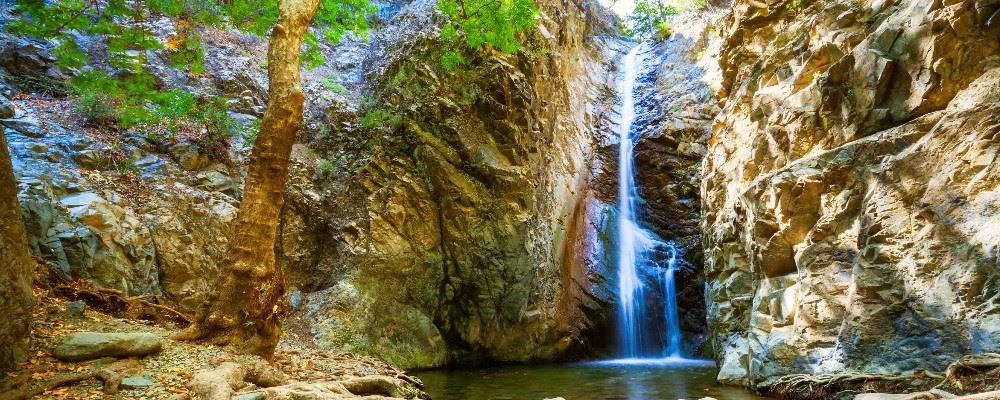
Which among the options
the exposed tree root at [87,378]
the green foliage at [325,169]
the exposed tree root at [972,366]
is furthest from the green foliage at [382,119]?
the exposed tree root at [972,366]

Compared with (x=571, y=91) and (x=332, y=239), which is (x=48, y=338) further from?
(x=571, y=91)

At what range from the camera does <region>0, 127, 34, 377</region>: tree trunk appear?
378 cm

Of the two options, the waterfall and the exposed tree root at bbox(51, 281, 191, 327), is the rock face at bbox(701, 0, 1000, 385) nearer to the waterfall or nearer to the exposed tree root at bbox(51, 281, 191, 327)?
the waterfall

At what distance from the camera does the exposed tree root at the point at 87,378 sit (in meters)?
3.54

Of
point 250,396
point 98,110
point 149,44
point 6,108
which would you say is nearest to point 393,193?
point 98,110

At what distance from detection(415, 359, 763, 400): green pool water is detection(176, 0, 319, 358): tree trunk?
4131 millimetres

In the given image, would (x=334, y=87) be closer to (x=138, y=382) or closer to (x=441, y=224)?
(x=441, y=224)

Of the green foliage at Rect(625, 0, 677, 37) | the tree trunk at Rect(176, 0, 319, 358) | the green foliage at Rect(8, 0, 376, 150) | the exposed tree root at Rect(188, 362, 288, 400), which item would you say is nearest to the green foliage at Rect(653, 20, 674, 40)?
the green foliage at Rect(625, 0, 677, 37)

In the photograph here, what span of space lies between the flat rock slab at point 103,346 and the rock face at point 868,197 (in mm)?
8898

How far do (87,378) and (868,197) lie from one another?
32.8 feet

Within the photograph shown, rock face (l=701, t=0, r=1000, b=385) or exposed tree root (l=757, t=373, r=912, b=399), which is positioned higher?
rock face (l=701, t=0, r=1000, b=385)

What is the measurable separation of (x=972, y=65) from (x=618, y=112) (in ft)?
49.0

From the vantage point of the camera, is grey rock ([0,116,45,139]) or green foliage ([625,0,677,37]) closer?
grey rock ([0,116,45,139])

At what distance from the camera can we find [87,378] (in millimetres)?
4090
